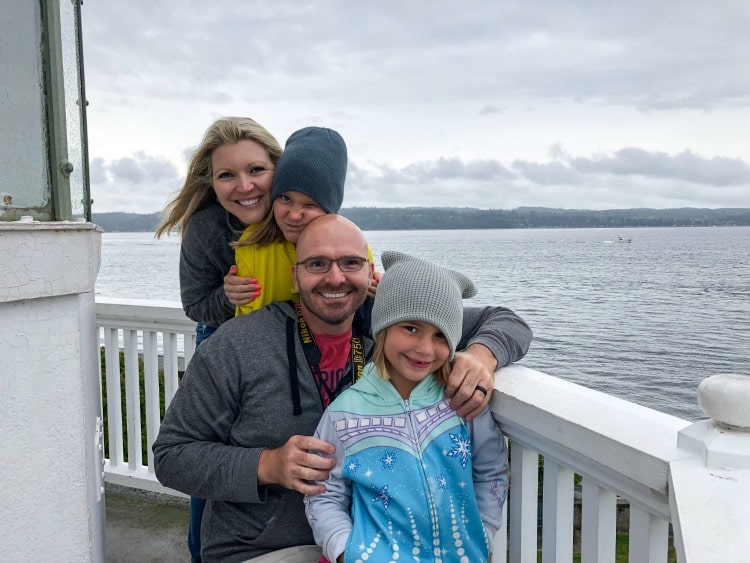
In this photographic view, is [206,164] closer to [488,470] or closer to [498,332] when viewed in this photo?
[498,332]

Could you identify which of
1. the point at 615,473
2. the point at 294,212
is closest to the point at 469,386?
the point at 615,473

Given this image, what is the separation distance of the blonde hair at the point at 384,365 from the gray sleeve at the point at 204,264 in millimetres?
859

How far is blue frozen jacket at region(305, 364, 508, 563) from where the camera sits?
5.77ft

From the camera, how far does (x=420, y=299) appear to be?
185cm

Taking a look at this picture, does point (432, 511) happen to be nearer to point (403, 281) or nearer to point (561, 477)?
point (561, 477)

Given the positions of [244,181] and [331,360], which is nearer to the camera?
[331,360]

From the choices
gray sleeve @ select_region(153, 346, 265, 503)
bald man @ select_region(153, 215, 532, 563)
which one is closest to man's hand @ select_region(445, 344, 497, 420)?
bald man @ select_region(153, 215, 532, 563)

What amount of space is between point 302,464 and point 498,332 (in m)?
0.71

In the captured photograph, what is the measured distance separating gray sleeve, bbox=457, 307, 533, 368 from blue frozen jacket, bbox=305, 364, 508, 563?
21 cm

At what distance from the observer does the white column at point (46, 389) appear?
1.83 m

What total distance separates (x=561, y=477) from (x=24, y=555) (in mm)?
1491

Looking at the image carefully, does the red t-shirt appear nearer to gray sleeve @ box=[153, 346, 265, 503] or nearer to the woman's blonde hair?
gray sleeve @ box=[153, 346, 265, 503]

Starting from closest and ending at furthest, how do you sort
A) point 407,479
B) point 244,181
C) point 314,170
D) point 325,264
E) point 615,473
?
point 615,473
point 407,479
point 325,264
point 314,170
point 244,181

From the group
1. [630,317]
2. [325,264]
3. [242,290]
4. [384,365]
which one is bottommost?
[630,317]
